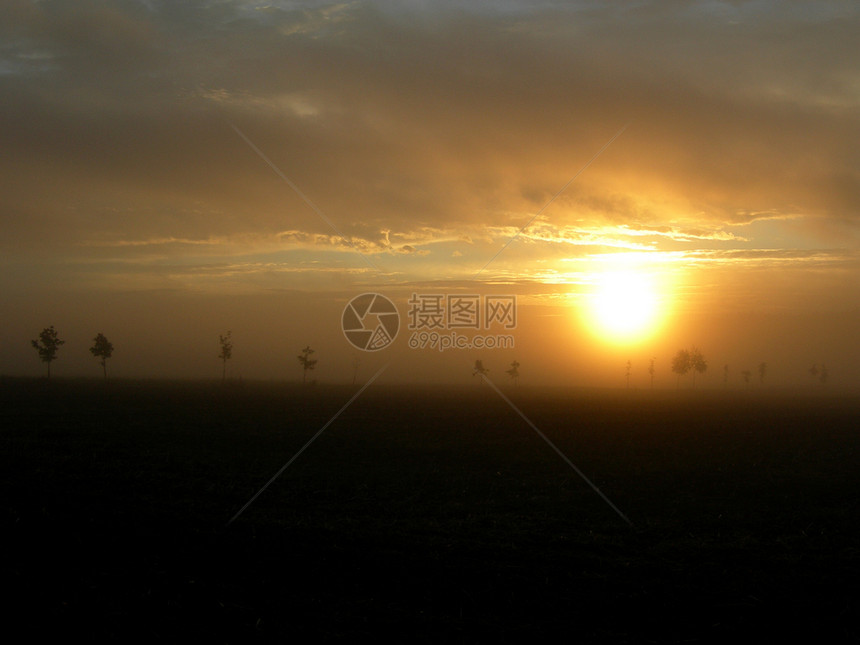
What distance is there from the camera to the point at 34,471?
17156 millimetres

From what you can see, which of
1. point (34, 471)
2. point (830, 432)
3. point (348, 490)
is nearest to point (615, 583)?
point (348, 490)

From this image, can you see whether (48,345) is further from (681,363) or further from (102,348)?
(681,363)

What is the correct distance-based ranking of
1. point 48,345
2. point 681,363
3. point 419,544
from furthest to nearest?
1. point 681,363
2. point 48,345
3. point 419,544

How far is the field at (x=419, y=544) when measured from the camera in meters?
8.33

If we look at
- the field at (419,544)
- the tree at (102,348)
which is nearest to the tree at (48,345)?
the tree at (102,348)

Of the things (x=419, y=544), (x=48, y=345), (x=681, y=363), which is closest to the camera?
(x=419, y=544)

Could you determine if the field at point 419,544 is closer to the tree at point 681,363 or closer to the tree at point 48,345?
the tree at point 48,345

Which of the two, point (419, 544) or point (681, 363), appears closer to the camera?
point (419, 544)

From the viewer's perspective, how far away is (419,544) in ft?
39.0

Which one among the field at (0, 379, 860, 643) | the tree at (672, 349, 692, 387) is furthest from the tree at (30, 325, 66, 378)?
the tree at (672, 349, 692, 387)

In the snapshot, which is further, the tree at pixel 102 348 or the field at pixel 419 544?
the tree at pixel 102 348

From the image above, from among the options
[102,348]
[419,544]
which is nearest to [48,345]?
[102,348]

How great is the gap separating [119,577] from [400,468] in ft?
47.5

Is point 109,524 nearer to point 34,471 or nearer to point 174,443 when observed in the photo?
point 34,471
